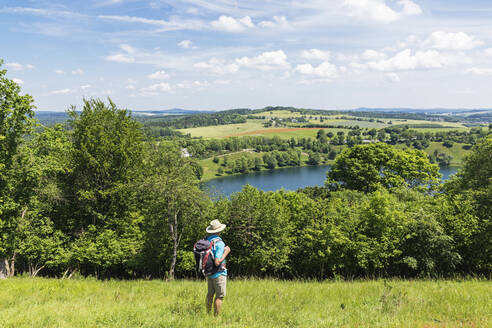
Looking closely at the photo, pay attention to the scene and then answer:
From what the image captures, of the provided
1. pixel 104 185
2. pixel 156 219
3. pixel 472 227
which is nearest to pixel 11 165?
pixel 104 185

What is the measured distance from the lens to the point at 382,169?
38062 millimetres

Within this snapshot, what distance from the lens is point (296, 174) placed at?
117375mm

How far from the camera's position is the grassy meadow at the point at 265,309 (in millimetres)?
5434

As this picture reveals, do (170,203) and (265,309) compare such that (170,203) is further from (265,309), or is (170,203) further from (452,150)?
(452,150)

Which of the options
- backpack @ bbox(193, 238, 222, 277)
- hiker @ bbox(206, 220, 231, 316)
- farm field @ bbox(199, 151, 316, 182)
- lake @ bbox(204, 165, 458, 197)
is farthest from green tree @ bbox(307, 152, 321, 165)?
backpack @ bbox(193, 238, 222, 277)

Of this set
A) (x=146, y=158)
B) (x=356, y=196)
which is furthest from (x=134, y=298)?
(x=356, y=196)

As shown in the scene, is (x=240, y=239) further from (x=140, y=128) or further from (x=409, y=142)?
(x=409, y=142)

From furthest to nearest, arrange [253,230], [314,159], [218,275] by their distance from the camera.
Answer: [314,159] → [253,230] → [218,275]

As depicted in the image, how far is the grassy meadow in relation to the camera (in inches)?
214

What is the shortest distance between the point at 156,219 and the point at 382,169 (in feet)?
100

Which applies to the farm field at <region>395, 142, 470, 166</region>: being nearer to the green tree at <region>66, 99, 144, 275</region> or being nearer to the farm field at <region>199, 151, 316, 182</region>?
the farm field at <region>199, 151, 316, 182</region>

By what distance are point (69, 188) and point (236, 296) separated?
49.3 feet

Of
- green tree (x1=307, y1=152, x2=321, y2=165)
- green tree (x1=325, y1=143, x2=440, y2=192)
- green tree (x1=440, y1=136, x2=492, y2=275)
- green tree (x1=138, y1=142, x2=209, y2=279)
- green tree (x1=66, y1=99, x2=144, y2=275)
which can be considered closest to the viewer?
green tree (x1=138, y1=142, x2=209, y2=279)

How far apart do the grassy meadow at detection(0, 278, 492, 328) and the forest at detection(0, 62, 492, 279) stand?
7.81m
